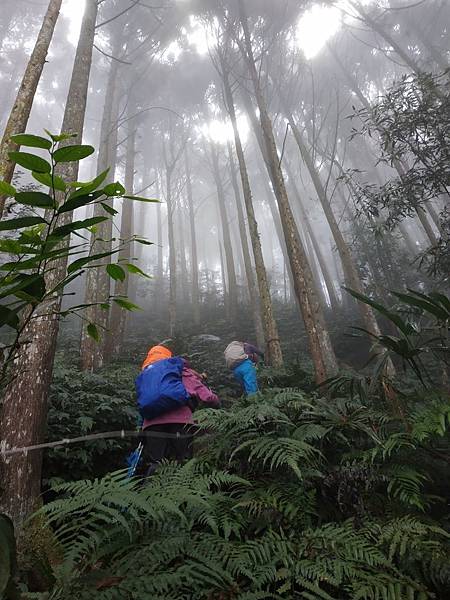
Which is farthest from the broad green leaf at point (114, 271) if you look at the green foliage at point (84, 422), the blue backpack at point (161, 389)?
the green foliage at point (84, 422)

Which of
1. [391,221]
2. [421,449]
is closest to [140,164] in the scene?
[391,221]

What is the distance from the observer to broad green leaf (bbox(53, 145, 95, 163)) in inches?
26.0

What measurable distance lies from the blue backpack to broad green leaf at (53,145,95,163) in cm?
257

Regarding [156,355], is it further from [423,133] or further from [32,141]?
[423,133]

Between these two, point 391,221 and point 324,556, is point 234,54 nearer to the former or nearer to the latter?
point 391,221

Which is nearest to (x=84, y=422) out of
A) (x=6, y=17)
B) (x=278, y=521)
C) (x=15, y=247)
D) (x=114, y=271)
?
(x=278, y=521)

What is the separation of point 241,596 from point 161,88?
19.5 metres

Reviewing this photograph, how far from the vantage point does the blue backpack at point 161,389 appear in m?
3.04

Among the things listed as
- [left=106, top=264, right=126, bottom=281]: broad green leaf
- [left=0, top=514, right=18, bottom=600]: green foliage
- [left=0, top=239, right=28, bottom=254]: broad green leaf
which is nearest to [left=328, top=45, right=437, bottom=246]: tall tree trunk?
[left=106, top=264, right=126, bottom=281]: broad green leaf

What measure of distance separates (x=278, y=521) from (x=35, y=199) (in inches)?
73.8

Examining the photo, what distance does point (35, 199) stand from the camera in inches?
28.2

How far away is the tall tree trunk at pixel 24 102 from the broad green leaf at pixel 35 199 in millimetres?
2689

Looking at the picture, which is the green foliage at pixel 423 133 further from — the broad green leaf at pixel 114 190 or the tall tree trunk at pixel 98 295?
the broad green leaf at pixel 114 190

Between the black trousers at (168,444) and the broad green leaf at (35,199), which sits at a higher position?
the broad green leaf at (35,199)
